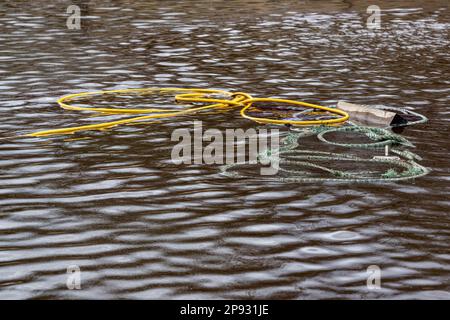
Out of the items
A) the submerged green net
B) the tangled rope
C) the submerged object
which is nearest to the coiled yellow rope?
the tangled rope

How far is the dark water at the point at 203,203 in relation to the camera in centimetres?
541

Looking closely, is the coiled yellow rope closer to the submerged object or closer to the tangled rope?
the tangled rope

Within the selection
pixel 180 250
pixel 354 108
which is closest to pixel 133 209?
pixel 180 250

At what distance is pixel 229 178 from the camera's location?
7.45 m

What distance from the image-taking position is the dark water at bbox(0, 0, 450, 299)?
5.41 m

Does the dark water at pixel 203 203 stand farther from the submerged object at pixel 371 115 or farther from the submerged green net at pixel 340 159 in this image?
the submerged object at pixel 371 115

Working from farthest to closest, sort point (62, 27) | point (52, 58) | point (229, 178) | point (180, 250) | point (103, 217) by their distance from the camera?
point (62, 27) → point (52, 58) → point (229, 178) → point (103, 217) → point (180, 250)

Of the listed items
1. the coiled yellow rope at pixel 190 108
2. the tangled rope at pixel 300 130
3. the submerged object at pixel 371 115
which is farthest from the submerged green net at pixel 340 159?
the coiled yellow rope at pixel 190 108

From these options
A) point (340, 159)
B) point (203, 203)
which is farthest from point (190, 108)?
point (203, 203)

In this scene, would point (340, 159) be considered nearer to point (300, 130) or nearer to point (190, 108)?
point (300, 130)

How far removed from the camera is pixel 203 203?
6820 mm
